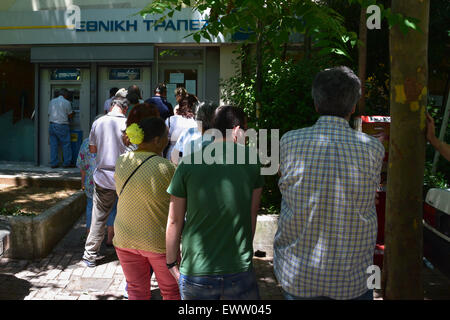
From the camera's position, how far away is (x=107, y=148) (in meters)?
5.43

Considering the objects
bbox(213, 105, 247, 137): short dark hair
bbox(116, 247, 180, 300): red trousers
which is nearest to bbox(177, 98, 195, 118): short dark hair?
bbox(116, 247, 180, 300): red trousers

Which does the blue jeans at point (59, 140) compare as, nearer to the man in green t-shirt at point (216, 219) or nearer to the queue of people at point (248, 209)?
the queue of people at point (248, 209)

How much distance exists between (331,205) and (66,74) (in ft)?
36.2

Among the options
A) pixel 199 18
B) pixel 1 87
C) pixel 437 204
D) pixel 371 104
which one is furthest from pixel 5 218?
pixel 1 87

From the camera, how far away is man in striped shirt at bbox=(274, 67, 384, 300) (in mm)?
2312

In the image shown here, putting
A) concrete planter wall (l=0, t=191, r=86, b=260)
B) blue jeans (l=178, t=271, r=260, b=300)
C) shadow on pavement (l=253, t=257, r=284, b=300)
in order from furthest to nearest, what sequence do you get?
concrete planter wall (l=0, t=191, r=86, b=260) < shadow on pavement (l=253, t=257, r=284, b=300) < blue jeans (l=178, t=271, r=260, b=300)

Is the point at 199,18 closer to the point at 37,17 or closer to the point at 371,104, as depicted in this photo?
the point at 37,17

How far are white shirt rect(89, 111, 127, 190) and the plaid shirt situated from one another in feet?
11.2

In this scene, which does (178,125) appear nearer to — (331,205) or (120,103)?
(120,103)

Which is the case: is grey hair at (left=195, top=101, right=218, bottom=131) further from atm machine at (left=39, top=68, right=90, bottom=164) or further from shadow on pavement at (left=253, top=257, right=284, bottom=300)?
atm machine at (left=39, top=68, right=90, bottom=164)

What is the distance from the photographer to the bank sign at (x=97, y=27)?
1127 cm

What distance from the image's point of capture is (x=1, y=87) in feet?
42.7
